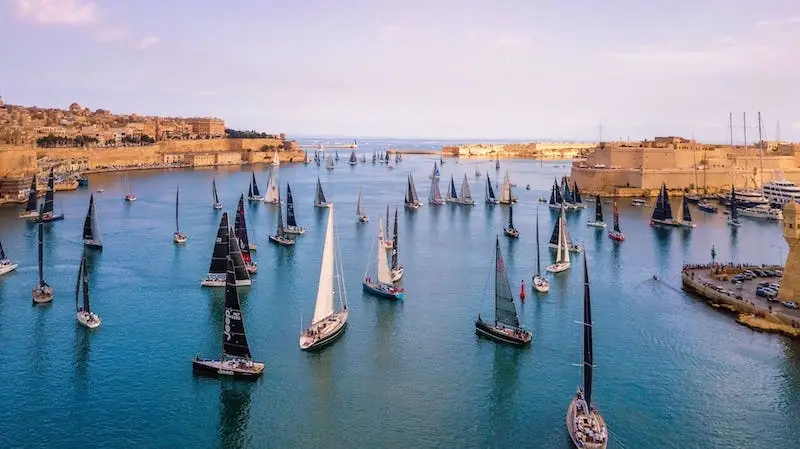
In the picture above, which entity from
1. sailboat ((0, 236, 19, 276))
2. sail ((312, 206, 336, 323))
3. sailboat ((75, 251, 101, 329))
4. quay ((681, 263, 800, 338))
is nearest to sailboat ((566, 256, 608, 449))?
sail ((312, 206, 336, 323))

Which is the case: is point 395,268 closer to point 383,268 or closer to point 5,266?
point 383,268

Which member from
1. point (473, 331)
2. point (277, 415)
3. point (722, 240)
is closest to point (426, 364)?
point (473, 331)

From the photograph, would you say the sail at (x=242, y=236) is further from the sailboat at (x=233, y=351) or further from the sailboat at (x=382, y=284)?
the sailboat at (x=233, y=351)

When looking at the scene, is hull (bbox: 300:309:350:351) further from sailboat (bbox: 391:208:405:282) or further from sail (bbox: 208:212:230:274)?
sail (bbox: 208:212:230:274)

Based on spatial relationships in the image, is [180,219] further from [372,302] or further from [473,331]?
[473,331]

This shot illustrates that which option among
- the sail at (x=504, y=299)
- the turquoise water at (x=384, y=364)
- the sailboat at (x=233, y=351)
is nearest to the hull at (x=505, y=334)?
the sail at (x=504, y=299)
